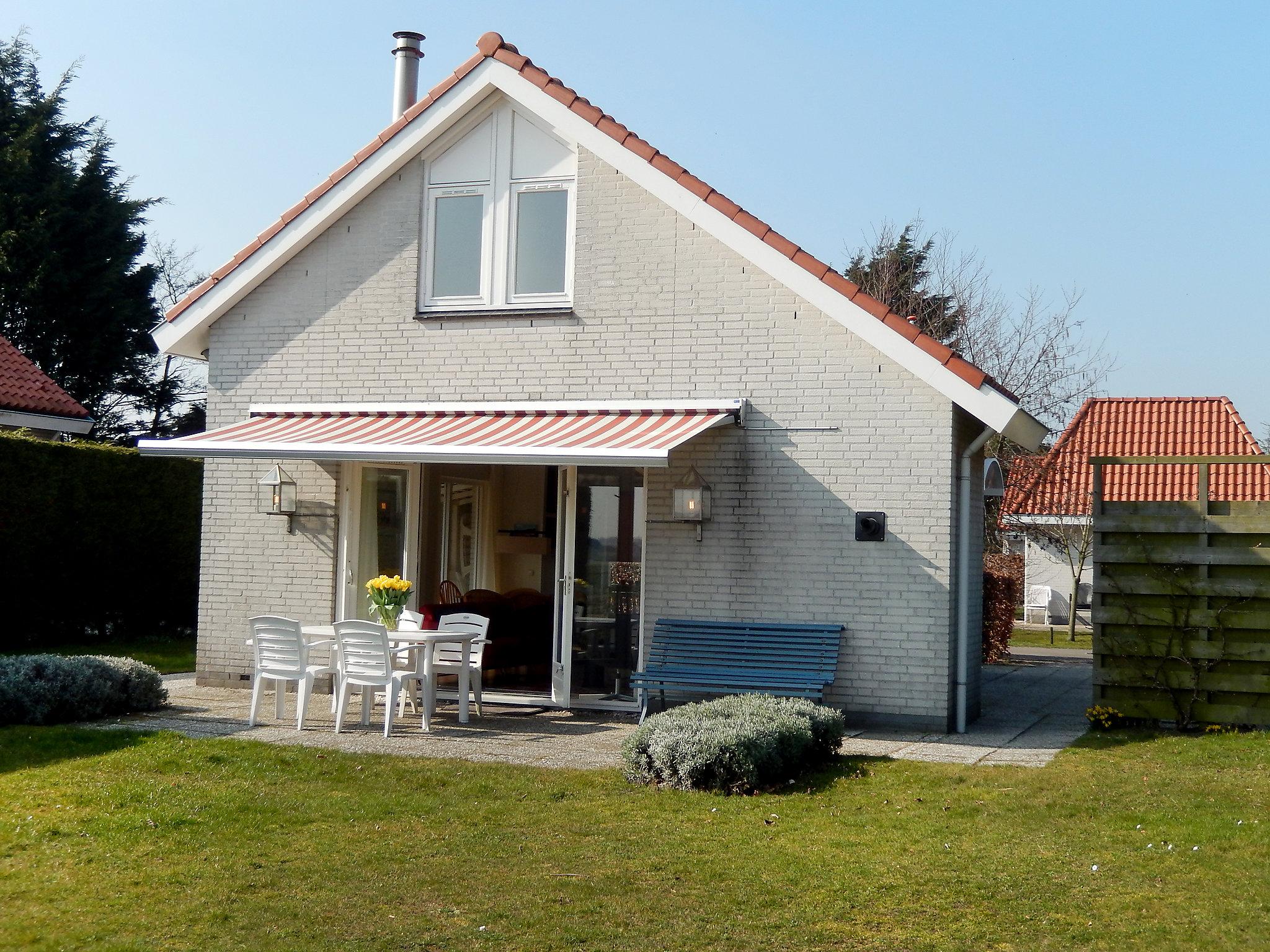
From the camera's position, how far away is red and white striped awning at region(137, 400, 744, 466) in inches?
472

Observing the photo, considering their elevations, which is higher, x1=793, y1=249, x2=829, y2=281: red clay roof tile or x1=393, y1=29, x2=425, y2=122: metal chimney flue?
x1=393, y1=29, x2=425, y2=122: metal chimney flue

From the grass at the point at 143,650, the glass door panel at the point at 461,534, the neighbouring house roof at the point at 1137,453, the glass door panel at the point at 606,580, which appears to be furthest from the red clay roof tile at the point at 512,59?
the neighbouring house roof at the point at 1137,453

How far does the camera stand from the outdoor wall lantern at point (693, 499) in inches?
522

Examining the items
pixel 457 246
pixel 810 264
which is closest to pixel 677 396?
pixel 810 264

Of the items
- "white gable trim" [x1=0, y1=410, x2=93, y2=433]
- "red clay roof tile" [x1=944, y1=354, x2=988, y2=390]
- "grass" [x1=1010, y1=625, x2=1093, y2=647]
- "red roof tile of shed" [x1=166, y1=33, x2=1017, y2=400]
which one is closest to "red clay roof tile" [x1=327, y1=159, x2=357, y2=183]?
"red roof tile of shed" [x1=166, y1=33, x2=1017, y2=400]

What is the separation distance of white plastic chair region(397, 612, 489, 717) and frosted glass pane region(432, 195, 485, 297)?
12.7 ft

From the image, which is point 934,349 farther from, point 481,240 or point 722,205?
point 481,240

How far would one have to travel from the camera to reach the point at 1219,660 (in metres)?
12.2

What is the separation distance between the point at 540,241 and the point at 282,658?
553 cm

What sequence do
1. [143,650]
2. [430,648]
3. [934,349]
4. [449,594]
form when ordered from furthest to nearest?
1. [143,650]
2. [449,594]
3. [934,349]
4. [430,648]

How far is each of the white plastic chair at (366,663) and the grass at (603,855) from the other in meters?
1.15

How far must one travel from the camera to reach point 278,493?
586 inches

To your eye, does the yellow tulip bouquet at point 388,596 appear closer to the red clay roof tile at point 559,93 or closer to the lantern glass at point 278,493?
the lantern glass at point 278,493

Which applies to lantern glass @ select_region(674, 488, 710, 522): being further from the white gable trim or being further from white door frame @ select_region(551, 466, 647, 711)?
the white gable trim
